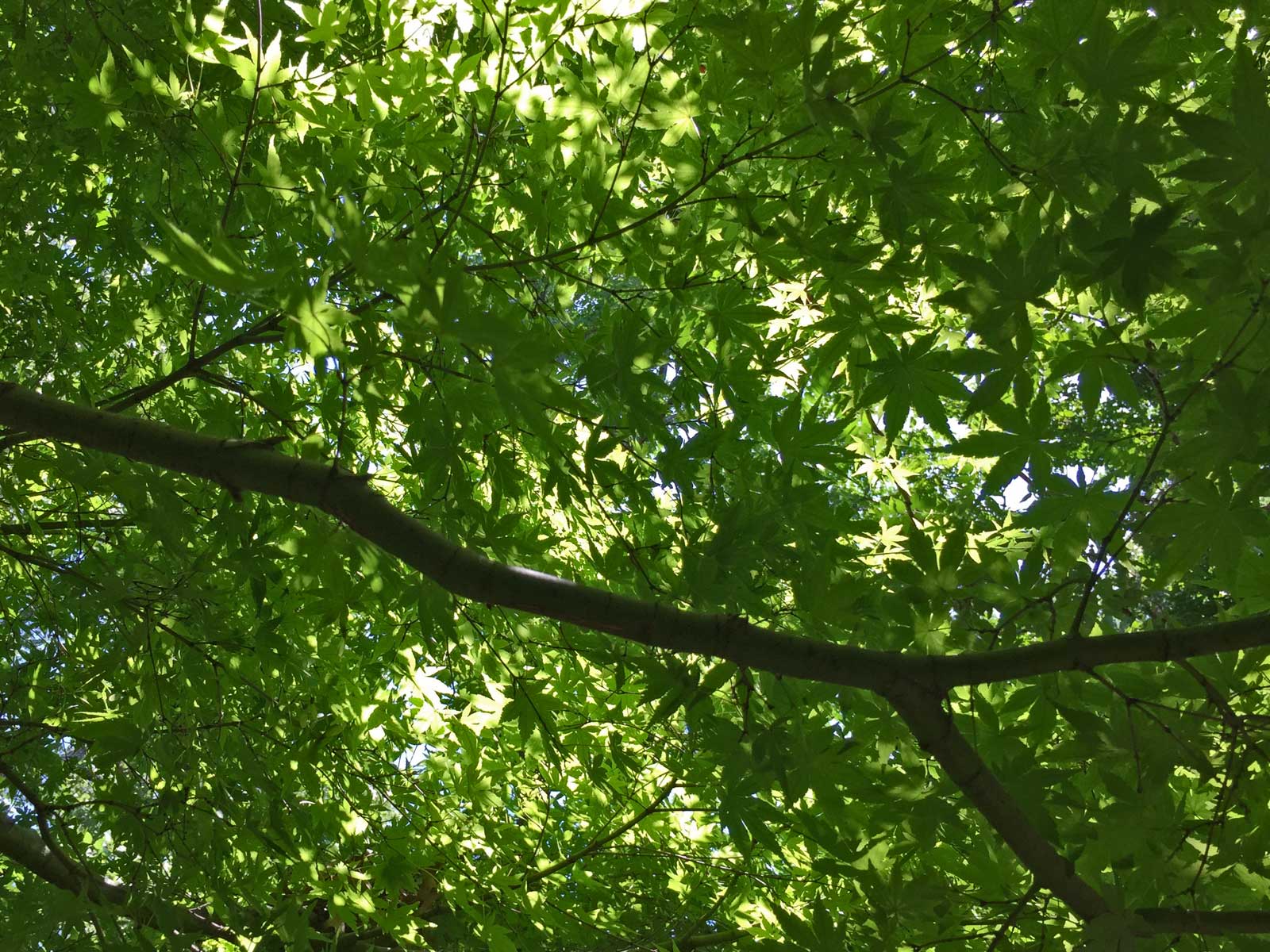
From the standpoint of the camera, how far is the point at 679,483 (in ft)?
7.27

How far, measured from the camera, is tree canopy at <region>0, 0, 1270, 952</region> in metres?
1.57

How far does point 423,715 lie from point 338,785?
63 centimetres

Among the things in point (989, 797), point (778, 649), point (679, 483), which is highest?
point (679, 483)

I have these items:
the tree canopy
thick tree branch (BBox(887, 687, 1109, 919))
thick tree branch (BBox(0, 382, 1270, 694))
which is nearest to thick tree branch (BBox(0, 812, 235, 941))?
the tree canopy

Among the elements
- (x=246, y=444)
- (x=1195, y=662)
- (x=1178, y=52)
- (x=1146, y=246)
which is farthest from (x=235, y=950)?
(x=1178, y=52)

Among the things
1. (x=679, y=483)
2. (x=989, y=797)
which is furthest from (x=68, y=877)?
(x=989, y=797)

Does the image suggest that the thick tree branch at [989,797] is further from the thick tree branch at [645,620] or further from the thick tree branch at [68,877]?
the thick tree branch at [68,877]

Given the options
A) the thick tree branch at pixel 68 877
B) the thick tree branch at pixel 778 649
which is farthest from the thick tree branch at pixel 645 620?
the thick tree branch at pixel 68 877

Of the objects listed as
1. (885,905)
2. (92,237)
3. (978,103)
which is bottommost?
(885,905)

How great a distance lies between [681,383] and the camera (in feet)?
8.11

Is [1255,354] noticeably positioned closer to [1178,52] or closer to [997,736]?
[997,736]

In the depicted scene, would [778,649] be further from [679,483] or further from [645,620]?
[679,483]

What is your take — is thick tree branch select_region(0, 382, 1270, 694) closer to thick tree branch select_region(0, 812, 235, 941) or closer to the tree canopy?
the tree canopy

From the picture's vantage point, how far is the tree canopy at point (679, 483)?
157 cm
